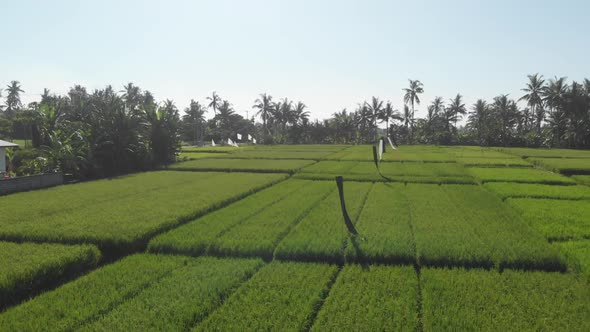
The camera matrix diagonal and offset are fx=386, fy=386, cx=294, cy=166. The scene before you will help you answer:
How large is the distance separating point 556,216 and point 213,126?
63.7 metres

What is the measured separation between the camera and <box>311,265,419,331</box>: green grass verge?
4871 mm

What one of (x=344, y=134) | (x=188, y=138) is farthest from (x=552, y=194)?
(x=188, y=138)

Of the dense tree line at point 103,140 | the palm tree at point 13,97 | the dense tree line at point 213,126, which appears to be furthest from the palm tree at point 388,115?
the palm tree at point 13,97

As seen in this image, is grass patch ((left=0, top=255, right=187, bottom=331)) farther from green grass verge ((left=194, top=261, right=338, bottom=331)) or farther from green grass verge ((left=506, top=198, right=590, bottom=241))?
green grass verge ((left=506, top=198, right=590, bottom=241))

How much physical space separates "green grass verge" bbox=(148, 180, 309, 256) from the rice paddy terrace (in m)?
0.04

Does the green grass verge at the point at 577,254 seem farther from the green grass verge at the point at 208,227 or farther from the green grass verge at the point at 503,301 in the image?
the green grass verge at the point at 208,227

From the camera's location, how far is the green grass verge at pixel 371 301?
4.87 meters

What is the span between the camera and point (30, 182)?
597 inches

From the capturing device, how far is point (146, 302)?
5.43 metres

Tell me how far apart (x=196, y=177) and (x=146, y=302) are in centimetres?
1429

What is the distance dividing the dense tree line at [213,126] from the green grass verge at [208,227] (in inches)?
432

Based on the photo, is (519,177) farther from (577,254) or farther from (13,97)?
(13,97)

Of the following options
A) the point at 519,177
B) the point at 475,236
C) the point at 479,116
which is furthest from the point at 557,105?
the point at 475,236

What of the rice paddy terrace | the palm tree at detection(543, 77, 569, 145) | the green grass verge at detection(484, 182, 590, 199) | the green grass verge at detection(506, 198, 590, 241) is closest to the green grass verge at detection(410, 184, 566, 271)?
the rice paddy terrace
